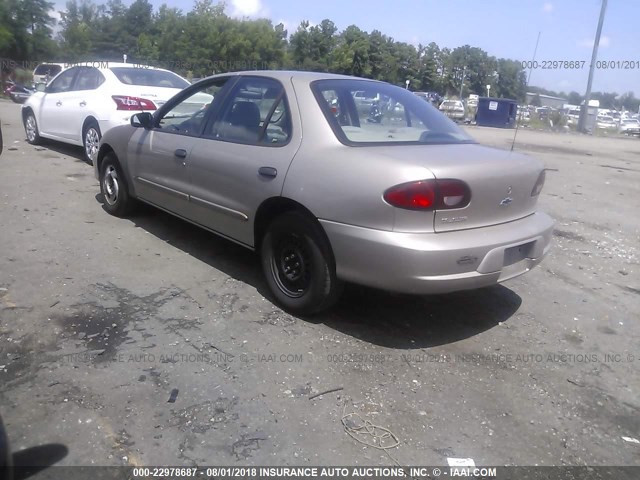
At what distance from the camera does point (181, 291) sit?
4488 millimetres

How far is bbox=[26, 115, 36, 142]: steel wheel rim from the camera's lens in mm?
10382

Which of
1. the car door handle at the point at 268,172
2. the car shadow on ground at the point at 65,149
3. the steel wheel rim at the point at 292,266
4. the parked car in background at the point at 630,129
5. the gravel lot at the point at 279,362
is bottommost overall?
the parked car in background at the point at 630,129

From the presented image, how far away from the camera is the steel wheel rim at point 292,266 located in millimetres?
4012

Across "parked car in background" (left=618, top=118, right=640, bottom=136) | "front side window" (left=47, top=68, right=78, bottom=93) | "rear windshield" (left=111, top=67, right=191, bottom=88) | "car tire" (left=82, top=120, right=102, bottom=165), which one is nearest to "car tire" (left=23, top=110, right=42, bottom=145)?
"front side window" (left=47, top=68, right=78, bottom=93)

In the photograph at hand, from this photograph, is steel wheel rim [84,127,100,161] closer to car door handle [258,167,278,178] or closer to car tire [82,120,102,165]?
car tire [82,120,102,165]

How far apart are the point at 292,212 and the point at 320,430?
5.16 feet

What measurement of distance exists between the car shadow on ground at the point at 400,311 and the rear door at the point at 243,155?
1.87 feet

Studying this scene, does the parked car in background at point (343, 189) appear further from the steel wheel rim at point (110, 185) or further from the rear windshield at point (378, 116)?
the steel wheel rim at point (110, 185)

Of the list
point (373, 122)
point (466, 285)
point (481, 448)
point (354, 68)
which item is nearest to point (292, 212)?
point (373, 122)

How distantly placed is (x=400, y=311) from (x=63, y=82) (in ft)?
25.4

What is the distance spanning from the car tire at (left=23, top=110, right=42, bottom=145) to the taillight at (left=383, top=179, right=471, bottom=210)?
8818mm

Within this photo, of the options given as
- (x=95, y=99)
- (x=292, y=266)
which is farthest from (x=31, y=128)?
(x=292, y=266)

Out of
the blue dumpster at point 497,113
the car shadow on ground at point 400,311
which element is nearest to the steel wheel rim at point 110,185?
the car shadow on ground at point 400,311

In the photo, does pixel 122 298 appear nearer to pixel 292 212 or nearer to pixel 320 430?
pixel 292 212
